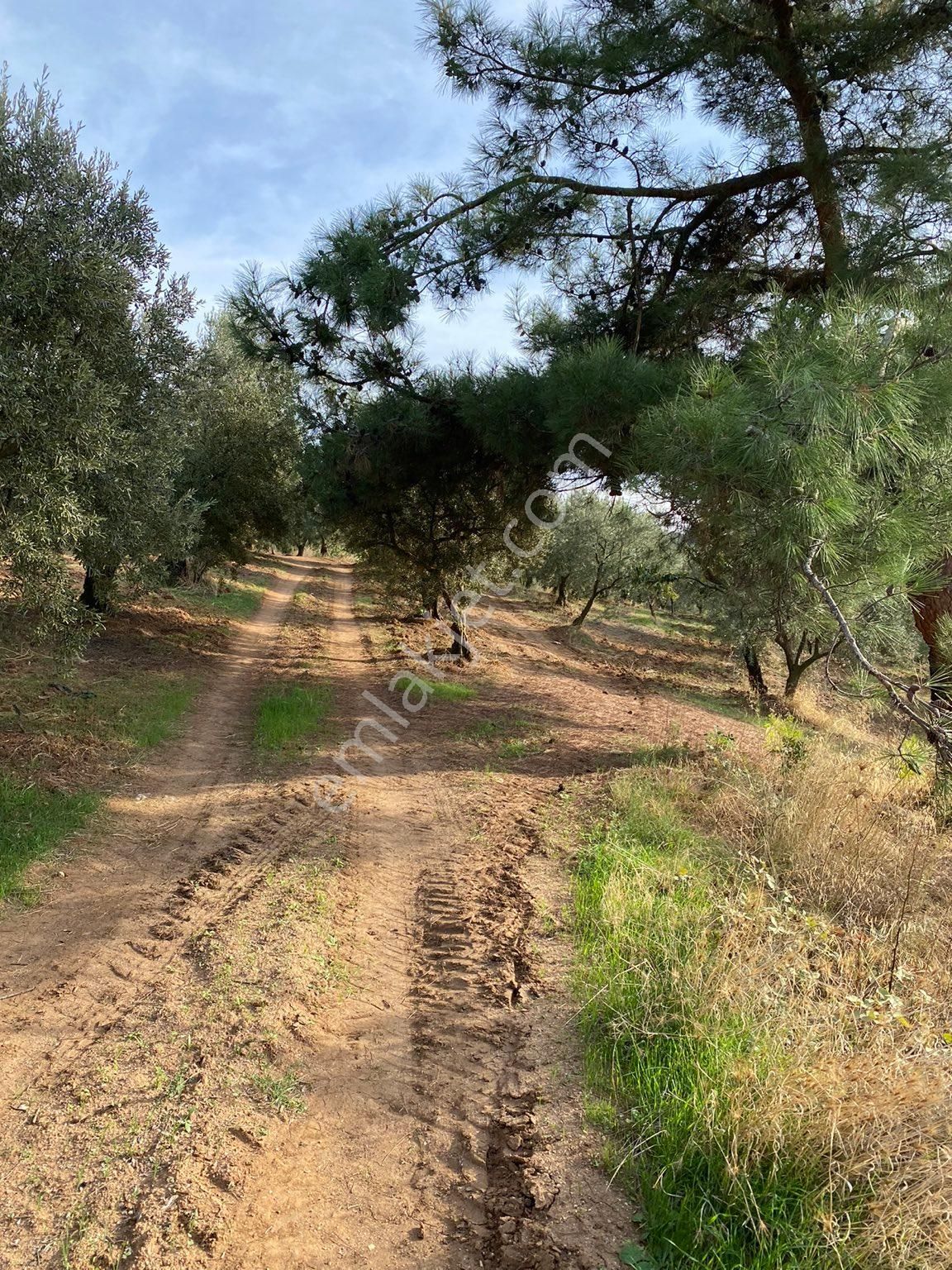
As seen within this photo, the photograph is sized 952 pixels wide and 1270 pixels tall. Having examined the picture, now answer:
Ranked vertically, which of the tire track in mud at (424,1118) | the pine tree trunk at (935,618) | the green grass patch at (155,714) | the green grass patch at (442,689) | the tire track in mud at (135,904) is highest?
the pine tree trunk at (935,618)

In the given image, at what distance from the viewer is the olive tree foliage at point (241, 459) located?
51.8 ft

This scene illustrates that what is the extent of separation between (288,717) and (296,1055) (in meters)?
6.06

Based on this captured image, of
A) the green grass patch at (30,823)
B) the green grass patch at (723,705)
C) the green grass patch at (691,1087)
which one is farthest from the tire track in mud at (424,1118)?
the green grass patch at (723,705)

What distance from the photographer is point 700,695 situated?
1756 cm

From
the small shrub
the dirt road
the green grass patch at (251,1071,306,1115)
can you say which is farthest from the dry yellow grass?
the green grass patch at (251,1071,306,1115)

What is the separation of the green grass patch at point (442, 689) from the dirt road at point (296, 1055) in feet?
18.6

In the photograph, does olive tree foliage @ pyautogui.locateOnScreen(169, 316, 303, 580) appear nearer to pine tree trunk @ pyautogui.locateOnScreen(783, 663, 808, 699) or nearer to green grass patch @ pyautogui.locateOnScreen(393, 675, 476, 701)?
green grass patch @ pyautogui.locateOnScreen(393, 675, 476, 701)

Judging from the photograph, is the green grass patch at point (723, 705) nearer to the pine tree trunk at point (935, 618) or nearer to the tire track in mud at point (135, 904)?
the pine tree trunk at point (935, 618)

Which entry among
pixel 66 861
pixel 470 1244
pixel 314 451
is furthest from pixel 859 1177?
pixel 314 451

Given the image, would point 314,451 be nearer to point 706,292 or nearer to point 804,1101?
point 706,292

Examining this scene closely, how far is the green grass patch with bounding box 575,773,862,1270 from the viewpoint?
93.0 inches

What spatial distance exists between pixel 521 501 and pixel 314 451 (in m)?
3.32

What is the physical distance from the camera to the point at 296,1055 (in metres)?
3.38

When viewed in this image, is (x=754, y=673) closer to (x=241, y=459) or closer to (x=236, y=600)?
(x=241, y=459)
